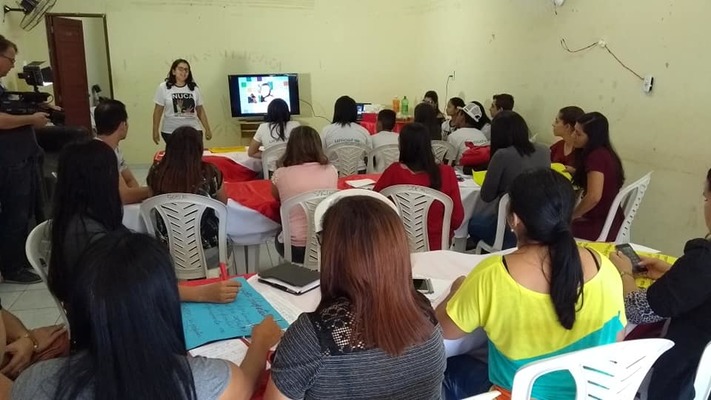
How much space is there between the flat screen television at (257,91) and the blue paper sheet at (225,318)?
566 cm

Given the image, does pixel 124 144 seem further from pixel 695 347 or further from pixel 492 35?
pixel 695 347

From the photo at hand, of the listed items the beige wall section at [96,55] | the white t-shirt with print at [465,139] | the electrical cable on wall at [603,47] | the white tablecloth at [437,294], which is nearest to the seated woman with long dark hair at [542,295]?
the white tablecloth at [437,294]

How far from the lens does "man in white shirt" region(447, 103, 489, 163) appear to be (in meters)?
4.57

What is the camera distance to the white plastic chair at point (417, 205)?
279 cm

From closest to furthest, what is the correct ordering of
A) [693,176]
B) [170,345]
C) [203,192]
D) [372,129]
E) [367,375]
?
[170,345] → [367,375] → [203,192] → [693,176] → [372,129]

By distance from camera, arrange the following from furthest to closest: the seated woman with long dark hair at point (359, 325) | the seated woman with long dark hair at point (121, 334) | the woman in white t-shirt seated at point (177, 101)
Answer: the woman in white t-shirt seated at point (177, 101)
the seated woman with long dark hair at point (359, 325)
the seated woman with long dark hair at point (121, 334)

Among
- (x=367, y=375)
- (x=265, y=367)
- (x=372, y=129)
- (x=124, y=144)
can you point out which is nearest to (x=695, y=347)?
(x=367, y=375)

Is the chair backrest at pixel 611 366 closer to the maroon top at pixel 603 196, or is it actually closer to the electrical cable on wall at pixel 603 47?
the maroon top at pixel 603 196

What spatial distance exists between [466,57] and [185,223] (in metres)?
4.60

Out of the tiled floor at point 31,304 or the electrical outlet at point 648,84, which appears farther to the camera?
the electrical outlet at point 648,84

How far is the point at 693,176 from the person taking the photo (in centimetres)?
335

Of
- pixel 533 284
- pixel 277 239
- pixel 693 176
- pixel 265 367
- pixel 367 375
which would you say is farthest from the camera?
pixel 693 176

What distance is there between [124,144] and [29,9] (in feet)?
6.72

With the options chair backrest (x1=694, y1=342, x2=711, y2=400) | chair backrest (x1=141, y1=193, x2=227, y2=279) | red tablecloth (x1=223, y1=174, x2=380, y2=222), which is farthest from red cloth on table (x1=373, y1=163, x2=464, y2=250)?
chair backrest (x1=694, y1=342, x2=711, y2=400)
